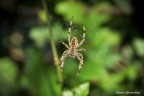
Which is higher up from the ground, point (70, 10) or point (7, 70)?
point (70, 10)

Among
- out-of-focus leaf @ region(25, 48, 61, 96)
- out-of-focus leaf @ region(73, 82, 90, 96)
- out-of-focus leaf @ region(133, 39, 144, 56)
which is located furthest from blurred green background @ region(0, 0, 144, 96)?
out-of-focus leaf @ region(73, 82, 90, 96)

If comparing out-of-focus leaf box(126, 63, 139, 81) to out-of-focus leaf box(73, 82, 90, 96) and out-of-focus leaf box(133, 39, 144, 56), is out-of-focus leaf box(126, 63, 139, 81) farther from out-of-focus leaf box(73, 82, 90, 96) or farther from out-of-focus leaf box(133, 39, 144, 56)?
out-of-focus leaf box(73, 82, 90, 96)

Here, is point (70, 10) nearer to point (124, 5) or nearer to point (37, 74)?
point (124, 5)

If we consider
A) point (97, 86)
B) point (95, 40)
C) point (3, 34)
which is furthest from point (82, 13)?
point (3, 34)

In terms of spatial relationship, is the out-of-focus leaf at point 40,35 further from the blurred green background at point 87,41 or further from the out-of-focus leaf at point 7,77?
the out-of-focus leaf at point 7,77

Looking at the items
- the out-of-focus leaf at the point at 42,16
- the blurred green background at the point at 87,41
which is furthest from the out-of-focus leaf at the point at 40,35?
the out-of-focus leaf at the point at 42,16

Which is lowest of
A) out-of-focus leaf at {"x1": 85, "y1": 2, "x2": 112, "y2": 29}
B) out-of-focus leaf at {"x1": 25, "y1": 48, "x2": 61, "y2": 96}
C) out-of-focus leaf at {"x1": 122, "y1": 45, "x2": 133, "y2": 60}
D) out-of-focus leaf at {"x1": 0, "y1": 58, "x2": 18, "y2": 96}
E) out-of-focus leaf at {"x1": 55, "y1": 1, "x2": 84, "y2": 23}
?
out-of-focus leaf at {"x1": 0, "y1": 58, "x2": 18, "y2": 96}

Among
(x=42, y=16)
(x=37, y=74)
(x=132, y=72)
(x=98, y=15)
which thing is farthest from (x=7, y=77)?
(x=37, y=74)
